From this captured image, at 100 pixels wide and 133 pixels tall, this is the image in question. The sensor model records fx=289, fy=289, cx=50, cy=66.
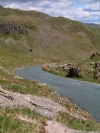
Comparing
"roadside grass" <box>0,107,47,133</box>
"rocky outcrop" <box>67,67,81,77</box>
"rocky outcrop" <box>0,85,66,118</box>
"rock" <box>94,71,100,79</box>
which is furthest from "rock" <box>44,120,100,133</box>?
"rocky outcrop" <box>67,67,81,77</box>

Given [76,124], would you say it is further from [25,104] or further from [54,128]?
[25,104]

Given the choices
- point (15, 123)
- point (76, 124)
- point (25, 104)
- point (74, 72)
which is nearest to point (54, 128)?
point (15, 123)

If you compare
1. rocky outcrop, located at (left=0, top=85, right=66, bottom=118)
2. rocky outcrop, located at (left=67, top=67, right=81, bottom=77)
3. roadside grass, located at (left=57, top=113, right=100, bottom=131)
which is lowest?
rocky outcrop, located at (left=67, top=67, right=81, bottom=77)

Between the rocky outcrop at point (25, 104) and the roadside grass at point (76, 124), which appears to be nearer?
the roadside grass at point (76, 124)

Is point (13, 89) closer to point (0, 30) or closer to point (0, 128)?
point (0, 128)

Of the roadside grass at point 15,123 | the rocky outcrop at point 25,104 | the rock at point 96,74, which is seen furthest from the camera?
the rock at point 96,74

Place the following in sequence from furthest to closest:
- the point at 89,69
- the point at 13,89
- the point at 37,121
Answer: the point at 89,69, the point at 13,89, the point at 37,121

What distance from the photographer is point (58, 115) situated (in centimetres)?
2041

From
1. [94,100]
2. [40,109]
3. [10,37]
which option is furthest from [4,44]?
[40,109]

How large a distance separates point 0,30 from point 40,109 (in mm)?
181822

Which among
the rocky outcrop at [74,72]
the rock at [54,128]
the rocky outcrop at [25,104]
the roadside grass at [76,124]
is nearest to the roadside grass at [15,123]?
the rock at [54,128]

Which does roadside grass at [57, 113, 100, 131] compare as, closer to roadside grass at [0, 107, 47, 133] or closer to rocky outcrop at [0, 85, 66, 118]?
rocky outcrop at [0, 85, 66, 118]

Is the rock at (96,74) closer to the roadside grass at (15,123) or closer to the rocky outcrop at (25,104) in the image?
the rocky outcrop at (25,104)

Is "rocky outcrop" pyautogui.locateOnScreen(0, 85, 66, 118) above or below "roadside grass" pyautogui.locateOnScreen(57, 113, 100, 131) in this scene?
above
